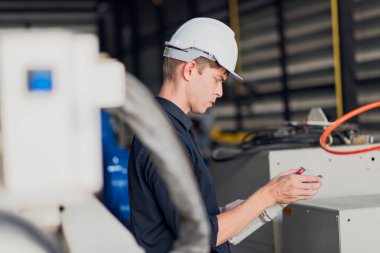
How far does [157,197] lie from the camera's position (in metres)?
1.70

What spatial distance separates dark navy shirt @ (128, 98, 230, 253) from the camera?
169 cm

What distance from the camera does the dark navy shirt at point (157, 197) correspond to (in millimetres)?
1689

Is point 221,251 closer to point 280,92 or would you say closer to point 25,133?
point 25,133

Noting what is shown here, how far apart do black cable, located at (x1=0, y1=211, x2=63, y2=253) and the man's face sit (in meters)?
1.06

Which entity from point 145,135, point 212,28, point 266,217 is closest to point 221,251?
point 266,217

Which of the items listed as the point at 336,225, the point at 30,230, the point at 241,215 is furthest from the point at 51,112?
the point at 336,225

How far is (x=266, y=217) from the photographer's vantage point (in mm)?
1917

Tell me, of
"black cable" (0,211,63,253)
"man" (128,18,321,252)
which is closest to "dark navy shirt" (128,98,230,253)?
"man" (128,18,321,252)

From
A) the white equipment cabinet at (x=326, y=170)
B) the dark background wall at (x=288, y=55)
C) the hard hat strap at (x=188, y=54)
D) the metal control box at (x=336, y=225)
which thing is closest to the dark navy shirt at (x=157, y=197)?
the hard hat strap at (x=188, y=54)

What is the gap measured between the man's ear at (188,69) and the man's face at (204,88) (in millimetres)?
15

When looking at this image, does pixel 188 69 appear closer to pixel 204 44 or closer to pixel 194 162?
pixel 204 44

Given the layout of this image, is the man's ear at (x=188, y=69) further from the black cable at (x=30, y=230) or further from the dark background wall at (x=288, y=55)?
the dark background wall at (x=288, y=55)

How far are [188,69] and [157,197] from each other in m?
0.37

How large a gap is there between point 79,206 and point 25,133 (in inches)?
19.8
